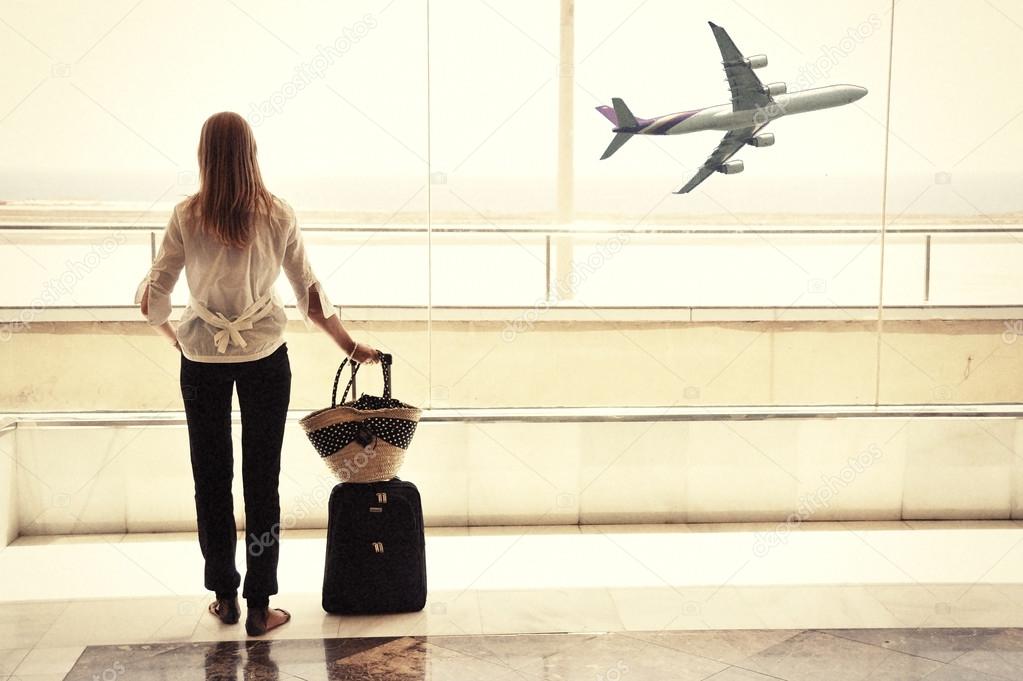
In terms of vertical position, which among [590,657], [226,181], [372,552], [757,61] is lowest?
[590,657]

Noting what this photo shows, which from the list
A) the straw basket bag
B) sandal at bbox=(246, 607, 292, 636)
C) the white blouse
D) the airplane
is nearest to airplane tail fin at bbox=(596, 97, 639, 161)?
the airplane

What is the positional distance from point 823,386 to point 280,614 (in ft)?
7.49

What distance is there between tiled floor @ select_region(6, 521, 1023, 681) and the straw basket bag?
0.44 m

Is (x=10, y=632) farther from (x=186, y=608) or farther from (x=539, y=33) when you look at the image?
(x=539, y=33)

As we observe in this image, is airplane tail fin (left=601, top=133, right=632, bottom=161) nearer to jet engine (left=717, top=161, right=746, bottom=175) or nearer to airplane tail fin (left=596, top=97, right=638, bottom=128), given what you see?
airplane tail fin (left=596, top=97, right=638, bottom=128)

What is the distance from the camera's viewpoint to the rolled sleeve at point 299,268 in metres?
3.00

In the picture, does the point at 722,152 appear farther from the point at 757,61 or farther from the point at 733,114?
the point at 757,61

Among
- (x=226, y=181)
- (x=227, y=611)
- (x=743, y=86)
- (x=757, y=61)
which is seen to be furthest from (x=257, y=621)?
(x=757, y=61)

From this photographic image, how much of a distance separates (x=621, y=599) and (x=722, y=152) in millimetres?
1739

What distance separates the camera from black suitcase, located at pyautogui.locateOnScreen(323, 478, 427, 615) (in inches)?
125

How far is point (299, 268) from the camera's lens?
3039 millimetres

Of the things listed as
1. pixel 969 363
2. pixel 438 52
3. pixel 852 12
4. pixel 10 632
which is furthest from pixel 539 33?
pixel 10 632

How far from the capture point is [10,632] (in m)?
3.01

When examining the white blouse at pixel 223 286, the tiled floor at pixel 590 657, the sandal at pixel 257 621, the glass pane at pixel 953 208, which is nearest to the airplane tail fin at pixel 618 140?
the glass pane at pixel 953 208
